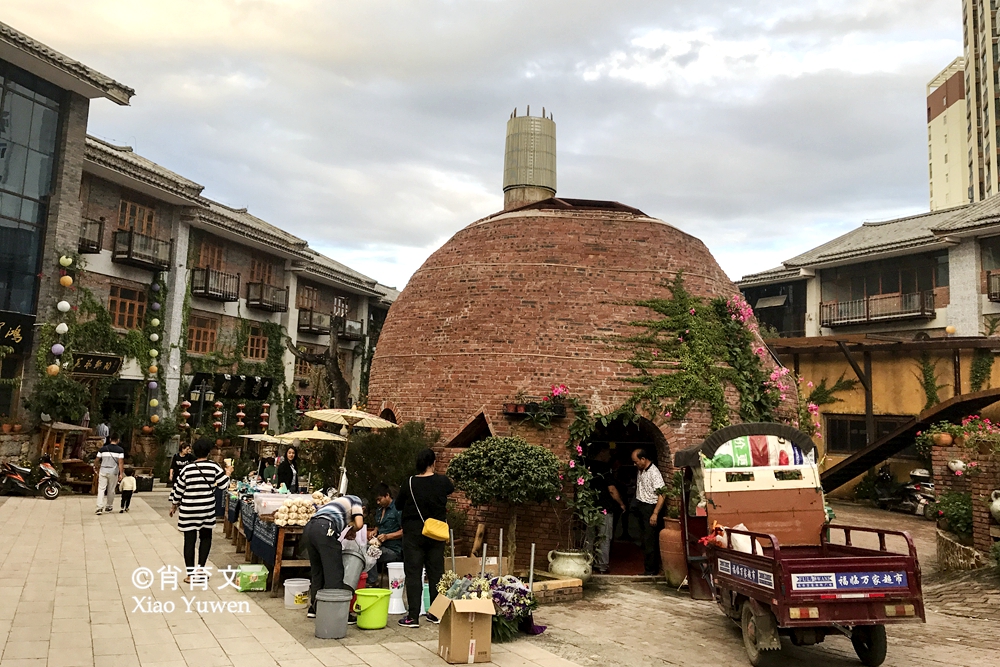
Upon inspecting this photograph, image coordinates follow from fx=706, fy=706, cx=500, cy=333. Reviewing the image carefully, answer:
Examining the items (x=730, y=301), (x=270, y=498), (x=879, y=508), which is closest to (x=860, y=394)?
(x=879, y=508)

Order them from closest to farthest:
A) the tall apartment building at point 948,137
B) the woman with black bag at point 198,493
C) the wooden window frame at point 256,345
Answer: the woman with black bag at point 198,493 < the wooden window frame at point 256,345 < the tall apartment building at point 948,137

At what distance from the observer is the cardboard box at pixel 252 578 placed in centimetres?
782

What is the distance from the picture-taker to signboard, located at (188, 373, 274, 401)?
2473 cm

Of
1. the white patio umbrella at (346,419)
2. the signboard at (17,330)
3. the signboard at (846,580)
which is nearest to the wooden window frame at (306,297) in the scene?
the signboard at (17,330)

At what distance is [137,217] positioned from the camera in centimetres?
2294

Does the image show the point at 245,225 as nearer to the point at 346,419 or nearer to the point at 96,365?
the point at 96,365

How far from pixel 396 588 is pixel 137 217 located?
1997cm

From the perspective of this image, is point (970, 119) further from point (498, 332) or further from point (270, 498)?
point (270, 498)

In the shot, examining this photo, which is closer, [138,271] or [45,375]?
[45,375]

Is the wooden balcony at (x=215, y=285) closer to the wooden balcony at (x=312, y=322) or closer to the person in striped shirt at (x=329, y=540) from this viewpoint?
the wooden balcony at (x=312, y=322)

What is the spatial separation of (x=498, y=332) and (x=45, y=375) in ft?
46.0

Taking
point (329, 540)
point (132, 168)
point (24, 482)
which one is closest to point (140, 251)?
point (132, 168)

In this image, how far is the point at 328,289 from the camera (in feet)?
108

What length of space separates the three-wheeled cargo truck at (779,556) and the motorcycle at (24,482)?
547 inches
